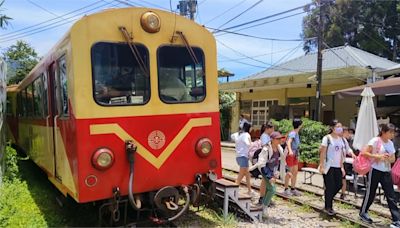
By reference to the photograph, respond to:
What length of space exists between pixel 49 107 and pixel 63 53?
155cm

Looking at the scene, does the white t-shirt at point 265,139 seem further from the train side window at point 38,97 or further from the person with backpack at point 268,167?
the train side window at point 38,97

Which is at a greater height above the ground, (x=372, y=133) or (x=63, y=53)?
(x=63, y=53)

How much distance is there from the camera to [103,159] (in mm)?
5289

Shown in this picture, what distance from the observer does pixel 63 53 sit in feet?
18.6

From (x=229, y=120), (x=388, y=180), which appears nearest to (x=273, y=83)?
(x=229, y=120)

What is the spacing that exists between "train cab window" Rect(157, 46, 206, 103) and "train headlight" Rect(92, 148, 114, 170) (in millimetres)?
1070

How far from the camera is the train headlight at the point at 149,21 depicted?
5.68 meters

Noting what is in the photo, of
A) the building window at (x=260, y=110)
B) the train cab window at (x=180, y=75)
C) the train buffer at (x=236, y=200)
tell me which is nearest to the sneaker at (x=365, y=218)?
the train buffer at (x=236, y=200)

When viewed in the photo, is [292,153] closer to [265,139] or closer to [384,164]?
[265,139]

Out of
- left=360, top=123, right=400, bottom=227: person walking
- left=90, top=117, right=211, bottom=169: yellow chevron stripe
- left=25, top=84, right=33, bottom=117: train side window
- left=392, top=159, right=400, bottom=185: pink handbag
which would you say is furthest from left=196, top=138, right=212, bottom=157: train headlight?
left=25, top=84, right=33, bottom=117: train side window

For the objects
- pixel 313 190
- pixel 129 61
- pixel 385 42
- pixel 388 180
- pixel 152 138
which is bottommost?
pixel 313 190

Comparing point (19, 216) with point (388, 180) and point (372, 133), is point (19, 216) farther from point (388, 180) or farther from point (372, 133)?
point (372, 133)

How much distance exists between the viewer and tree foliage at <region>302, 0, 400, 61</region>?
34.2 metres

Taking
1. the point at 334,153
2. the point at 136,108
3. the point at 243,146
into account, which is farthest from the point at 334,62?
the point at 136,108
